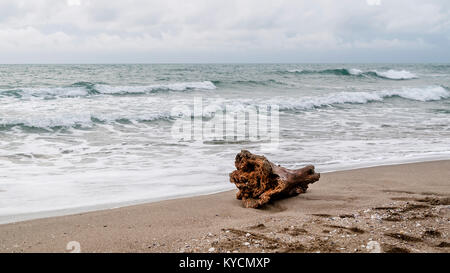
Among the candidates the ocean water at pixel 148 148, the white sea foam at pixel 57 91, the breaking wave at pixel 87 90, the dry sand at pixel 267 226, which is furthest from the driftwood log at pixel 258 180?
the white sea foam at pixel 57 91

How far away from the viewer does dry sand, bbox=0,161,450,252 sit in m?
2.89

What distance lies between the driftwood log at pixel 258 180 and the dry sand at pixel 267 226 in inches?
5.3

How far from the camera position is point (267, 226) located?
339 centimetres

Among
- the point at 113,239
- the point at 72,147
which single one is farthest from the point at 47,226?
the point at 72,147

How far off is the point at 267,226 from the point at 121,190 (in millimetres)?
2475

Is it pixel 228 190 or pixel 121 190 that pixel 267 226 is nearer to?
pixel 228 190

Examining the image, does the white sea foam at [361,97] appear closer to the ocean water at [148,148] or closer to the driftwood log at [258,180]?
the ocean water at [148,148]

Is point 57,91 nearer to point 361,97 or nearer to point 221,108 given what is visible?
point 221,108

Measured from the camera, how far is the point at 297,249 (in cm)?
278

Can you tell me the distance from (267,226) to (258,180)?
0.96m

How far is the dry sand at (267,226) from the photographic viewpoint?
9.49 feet

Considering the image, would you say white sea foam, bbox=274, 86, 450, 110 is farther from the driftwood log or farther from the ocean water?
the driftwood log

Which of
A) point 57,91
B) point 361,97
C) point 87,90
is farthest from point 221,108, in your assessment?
point 57,91
